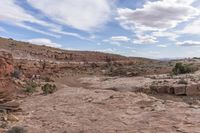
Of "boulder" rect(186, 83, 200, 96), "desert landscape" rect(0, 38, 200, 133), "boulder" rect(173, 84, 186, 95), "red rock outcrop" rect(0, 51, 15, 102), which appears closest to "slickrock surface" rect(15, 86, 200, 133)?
"desert landscape" rect(0, 38, 200, 133)

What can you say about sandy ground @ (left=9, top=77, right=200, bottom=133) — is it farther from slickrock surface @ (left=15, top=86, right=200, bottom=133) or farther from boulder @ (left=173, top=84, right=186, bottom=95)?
boulder @ (left=173, top=84, right=186, bottom=95)

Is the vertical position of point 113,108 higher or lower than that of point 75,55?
lower

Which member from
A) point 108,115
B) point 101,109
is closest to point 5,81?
point 101,109

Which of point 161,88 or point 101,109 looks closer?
point 101,109

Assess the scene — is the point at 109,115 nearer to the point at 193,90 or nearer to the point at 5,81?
the point at 5,81

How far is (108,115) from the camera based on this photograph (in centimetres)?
1515

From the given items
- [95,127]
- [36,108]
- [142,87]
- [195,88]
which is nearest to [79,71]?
[142,87]

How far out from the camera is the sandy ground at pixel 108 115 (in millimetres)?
12875

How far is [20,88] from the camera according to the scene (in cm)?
2405

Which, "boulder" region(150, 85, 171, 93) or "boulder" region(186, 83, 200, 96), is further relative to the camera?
"boulder" region(150, 85, 171, 93)

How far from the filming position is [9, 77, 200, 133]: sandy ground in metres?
12.9

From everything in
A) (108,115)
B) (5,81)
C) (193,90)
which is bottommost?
(108,115)

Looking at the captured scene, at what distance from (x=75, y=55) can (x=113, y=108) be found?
147 feet

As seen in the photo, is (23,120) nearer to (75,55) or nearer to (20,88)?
(20,88)
